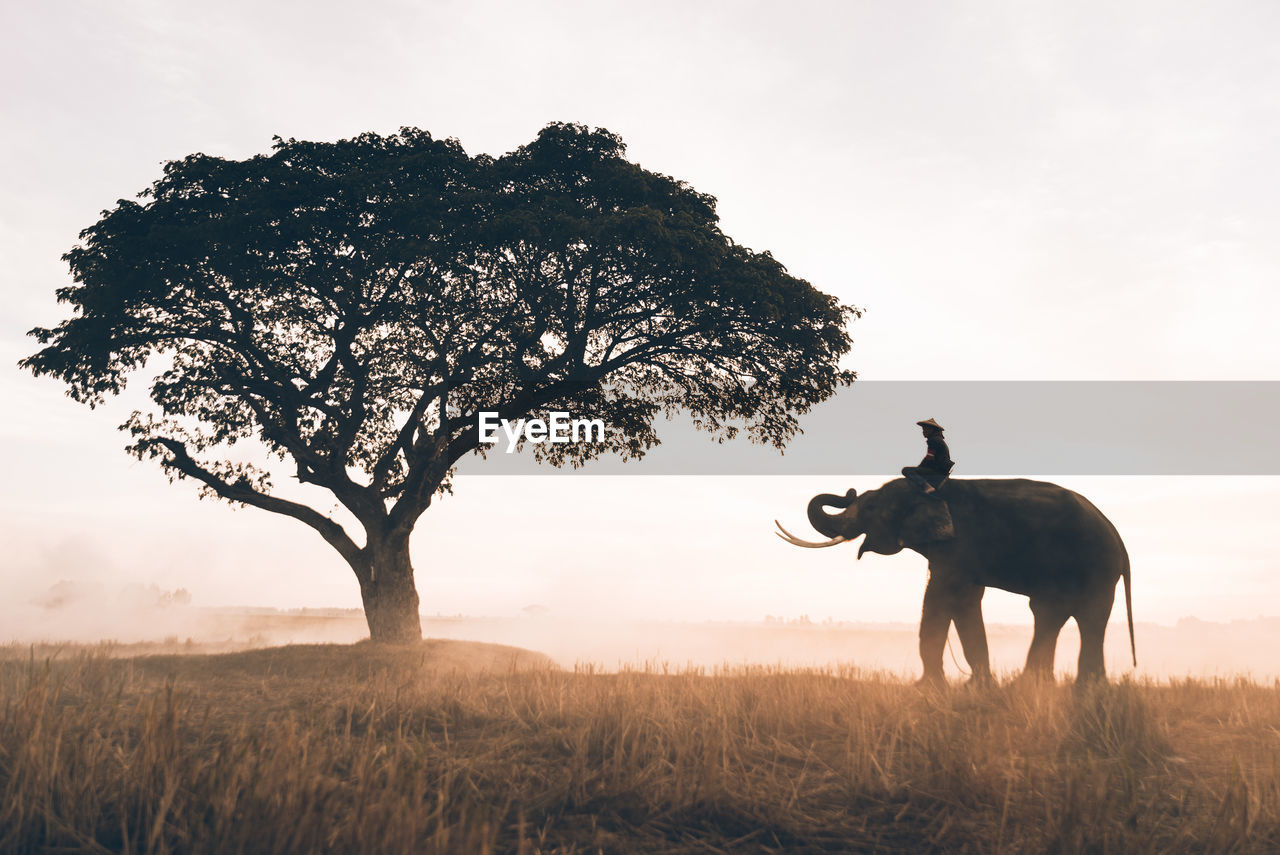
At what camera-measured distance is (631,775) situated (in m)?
5.69

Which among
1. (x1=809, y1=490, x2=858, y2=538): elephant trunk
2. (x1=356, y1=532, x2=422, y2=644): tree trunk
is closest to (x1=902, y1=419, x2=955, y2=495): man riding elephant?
(x1=809, y1=490, x2=858, y2=538): elephant trunk

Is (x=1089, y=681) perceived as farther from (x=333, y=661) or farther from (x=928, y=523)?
(x=333, y=661)

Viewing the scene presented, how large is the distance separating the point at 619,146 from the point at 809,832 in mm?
17377

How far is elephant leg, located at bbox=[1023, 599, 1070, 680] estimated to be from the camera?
419 inches

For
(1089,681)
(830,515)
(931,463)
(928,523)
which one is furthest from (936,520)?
(1089,681)

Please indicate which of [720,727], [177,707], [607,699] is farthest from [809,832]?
[177,707]

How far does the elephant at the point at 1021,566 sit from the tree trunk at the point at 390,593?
12.6 meters

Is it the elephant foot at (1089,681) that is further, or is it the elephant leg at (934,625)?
the elephant leg at (934,625)

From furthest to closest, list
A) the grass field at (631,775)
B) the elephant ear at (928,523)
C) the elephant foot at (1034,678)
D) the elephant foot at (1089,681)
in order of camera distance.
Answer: the elephant ear at (928,523)
the elephant foot at (1089,681)
the elephant foot at (1034,678)
the grass field at (631,775)

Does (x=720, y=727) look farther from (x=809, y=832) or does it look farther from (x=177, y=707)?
(x=177, y=707)

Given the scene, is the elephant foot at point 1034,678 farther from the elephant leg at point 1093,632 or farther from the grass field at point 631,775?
the grass field at point 631,775

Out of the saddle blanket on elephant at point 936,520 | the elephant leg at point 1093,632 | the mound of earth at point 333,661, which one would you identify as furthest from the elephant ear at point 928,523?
the mound of earth at point 333,661

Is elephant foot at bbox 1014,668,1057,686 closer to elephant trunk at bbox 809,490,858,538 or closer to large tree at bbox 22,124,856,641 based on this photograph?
elephant trunk at bbox 809,490,858,538

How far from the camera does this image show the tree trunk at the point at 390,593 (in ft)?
64.4
